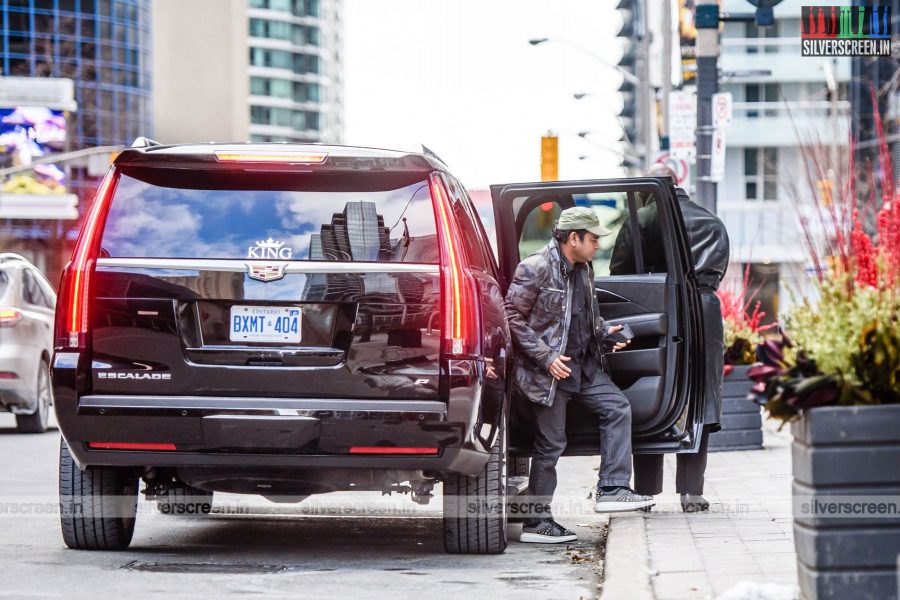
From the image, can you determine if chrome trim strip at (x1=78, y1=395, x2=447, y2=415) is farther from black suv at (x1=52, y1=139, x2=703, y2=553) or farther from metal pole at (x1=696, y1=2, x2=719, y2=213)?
metal pole at (x1=696, y1=2, x2=719, y2=213)

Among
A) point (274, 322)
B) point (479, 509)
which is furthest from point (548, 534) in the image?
point (274, 322)

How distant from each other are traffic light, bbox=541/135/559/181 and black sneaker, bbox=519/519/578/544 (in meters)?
13.9

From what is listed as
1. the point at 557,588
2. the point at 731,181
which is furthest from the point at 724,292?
the point at 731,181

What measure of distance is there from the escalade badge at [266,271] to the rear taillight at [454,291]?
0.70 metres

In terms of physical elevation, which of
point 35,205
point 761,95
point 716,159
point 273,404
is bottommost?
point 273,404

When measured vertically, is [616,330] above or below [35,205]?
below

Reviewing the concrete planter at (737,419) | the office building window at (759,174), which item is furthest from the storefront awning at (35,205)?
the concrete planter at (737,419)

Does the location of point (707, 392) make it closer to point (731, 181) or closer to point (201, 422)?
point (201, 422)

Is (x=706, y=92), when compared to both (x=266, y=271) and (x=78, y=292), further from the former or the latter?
(x=78, y=292)

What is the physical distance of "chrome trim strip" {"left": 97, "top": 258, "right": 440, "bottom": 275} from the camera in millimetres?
6883

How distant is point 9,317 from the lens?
51.3 feet

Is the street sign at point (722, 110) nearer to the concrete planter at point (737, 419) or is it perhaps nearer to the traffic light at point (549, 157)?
the concrete planter at point (737, 419)

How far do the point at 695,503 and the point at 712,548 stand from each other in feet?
5.70

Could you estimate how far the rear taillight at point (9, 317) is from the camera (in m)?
15.6
